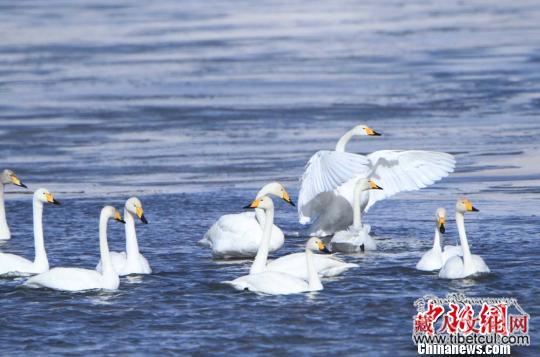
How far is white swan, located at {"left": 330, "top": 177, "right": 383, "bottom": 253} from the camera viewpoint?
1338cm

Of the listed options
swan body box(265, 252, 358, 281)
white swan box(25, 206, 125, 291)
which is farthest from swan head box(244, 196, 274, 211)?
white swan box(25, 206, 125, 291)

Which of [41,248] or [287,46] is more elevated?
[287,46]

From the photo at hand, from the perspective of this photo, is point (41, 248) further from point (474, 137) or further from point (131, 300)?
point (474, 137)

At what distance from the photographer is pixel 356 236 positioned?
13.4 meters

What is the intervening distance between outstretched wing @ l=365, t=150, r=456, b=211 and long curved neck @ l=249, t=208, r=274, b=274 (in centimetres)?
283

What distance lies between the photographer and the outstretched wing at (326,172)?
1421cm

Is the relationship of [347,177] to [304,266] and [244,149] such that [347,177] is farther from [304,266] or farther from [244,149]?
[244,149]

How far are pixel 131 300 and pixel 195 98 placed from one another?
13450mm

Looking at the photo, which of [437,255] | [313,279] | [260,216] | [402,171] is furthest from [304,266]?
[402,171]

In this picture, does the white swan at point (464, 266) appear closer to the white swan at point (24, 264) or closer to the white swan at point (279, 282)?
the white swan at point (279, 282)

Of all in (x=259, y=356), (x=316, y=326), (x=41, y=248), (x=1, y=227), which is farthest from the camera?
(x=1, y=227)

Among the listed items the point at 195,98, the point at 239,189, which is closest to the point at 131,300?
the point at 239,189

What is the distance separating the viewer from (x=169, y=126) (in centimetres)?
2153

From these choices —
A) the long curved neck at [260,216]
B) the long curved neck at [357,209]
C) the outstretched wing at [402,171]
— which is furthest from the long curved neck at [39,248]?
the outstretched wing at [402,171]
